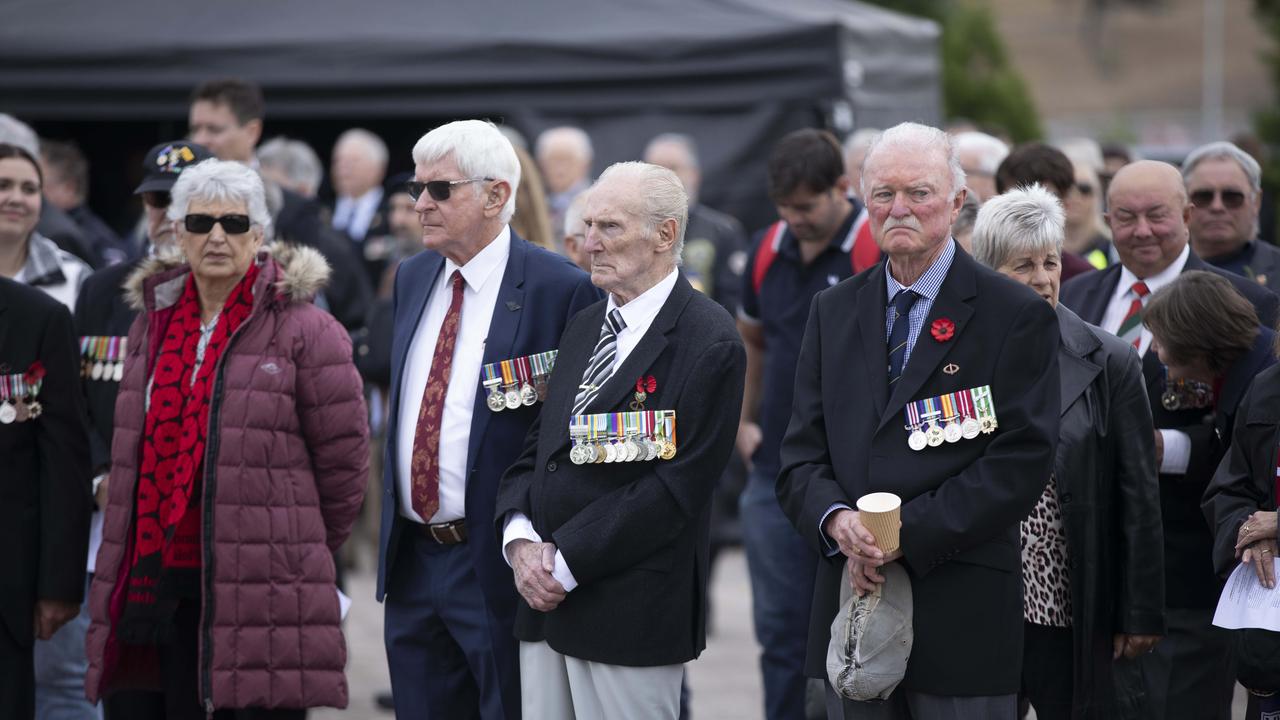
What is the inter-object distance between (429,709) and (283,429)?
2.98 feet

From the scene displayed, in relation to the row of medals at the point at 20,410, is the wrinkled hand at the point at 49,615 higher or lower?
lower

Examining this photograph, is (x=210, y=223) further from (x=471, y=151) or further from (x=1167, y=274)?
(x=1167, y=274)

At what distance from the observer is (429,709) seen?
14.2 feet

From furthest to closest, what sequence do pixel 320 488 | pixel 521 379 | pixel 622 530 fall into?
pixel 320 488 < pixel 521 379 < pixel 622 530

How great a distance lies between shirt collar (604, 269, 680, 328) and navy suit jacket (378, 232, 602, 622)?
372mm

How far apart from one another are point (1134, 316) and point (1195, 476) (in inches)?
25.0

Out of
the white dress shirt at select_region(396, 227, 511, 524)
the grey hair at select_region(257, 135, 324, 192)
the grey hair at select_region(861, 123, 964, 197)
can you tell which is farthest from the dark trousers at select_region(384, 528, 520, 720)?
the grey hair at select_region(257, 135, 324, 192)

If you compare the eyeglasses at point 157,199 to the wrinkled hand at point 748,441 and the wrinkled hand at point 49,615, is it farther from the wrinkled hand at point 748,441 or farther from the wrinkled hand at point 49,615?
the wrinkled hand at point 748,441

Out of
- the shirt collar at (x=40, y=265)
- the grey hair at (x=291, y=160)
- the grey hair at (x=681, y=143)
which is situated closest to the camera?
the shirt collar at (x=40, y=265)

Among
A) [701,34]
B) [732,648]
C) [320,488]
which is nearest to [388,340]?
[320,488]

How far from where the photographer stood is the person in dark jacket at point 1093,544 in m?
4.09

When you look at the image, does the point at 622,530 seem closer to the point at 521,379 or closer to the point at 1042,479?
the point at 521,379

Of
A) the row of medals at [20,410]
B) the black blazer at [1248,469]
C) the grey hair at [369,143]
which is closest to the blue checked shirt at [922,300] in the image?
the black blazer at [1248,469]

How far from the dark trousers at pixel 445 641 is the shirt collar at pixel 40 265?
2.09m
